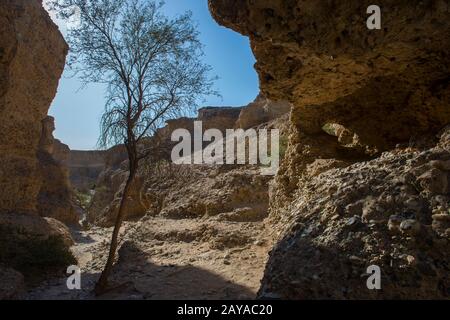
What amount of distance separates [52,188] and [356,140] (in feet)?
41.5

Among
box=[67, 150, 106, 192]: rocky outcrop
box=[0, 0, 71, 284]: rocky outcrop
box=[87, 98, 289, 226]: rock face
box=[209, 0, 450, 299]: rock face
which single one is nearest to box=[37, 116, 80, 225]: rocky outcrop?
box=[87, 98, 289, 226]: rock face

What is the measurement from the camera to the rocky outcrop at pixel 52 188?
45.4ft

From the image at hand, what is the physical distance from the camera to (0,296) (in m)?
4.75

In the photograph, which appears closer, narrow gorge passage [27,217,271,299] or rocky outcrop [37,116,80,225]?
narrow gorge passage [27,217,271,299]

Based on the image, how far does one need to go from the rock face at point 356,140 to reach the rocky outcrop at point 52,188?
1039 cm

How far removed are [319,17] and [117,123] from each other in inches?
152

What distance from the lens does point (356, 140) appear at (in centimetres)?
618

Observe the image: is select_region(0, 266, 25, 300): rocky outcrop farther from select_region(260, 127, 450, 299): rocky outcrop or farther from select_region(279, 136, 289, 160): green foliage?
select_region(279, 136, 289, 160): green foliage

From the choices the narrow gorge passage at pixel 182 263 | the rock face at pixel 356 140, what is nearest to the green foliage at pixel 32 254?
the narrow gorge passage at pixel 182 263

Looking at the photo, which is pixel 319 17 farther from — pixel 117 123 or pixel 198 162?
pixel 198 162

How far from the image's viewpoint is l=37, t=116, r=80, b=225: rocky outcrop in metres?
13.8

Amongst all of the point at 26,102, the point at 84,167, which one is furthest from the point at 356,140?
the point at 84,167

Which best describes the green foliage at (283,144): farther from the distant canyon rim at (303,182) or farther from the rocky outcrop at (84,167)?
the rocky outcrop at (84,167)

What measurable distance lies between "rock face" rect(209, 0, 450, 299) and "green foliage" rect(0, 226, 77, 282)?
4.60m
